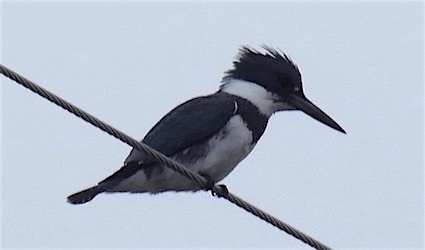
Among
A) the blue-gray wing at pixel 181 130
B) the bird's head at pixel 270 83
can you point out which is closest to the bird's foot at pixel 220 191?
the blue-gray wing at pixel 181 130

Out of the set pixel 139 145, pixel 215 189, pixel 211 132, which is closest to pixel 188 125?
pixel 211 132

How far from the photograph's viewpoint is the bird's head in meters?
5.95

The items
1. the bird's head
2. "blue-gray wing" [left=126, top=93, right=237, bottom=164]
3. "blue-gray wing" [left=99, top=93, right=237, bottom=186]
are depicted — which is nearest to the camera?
"blue-gray wing" [left=99, top=93, right=237, bottom=186]

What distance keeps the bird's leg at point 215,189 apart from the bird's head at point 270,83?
2.18ft

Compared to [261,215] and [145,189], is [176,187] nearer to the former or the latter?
[145,189]

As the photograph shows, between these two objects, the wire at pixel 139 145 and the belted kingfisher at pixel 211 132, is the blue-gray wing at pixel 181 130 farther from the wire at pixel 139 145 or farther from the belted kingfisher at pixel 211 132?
the wire at pixel 139 145

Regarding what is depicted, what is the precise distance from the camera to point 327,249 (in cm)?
452

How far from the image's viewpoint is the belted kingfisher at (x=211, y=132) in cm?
536

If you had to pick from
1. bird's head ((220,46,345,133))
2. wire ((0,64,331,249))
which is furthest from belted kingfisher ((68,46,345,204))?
wire ((0,64,331,249))

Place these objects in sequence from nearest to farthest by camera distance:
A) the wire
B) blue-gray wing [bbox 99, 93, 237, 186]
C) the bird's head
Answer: the wire → blue-gray wing [bbox 99, 93, 237, 186] → the bird's head

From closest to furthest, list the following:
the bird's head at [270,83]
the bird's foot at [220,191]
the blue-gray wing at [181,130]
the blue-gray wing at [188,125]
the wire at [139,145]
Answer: the wire at [139,145]
the bird's foot at [220,191]
the blue-gray wing at [181,130]
the blue-gray wing at [188,125]
the bird's head at [270,83]

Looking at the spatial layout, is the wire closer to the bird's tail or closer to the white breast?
the white breast

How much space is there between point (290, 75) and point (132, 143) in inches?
77.7

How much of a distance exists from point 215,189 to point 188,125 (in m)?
0.50
